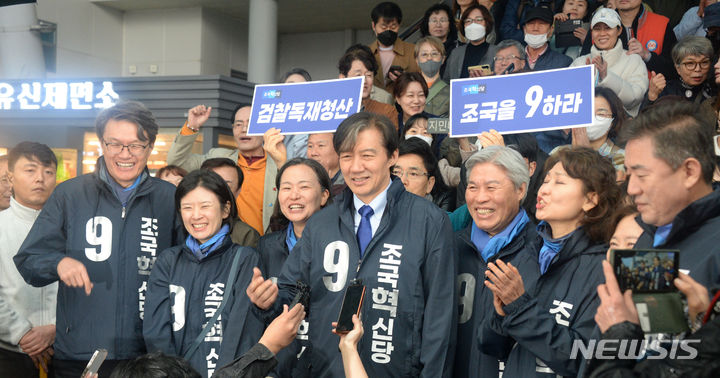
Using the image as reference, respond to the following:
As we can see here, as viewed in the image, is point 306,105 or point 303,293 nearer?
point 303,293

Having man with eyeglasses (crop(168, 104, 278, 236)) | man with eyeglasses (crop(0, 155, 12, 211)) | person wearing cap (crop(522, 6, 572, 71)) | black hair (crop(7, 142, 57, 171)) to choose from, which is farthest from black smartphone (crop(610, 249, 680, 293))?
person wearing cap (crop(522, 6, 572, 71))

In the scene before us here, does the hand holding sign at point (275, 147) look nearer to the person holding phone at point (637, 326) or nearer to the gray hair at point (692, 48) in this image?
the person holding phone at point (637, 326)

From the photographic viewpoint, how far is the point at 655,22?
6465 millimetres

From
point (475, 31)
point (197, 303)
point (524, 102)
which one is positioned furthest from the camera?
point (475, 31)

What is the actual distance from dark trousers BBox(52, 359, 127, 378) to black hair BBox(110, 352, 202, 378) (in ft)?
5.35

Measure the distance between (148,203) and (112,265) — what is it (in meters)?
0.37

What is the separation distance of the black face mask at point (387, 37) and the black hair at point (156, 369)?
18.3 ft

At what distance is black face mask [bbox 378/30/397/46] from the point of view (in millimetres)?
7129

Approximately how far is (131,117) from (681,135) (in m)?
2.71

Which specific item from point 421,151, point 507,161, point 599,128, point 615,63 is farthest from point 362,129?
point 615,63

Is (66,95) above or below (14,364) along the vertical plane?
above

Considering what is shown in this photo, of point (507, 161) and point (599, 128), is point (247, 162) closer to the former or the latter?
point (599, 128)

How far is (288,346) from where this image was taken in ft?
10.6

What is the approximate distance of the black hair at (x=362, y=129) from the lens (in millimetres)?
3031
